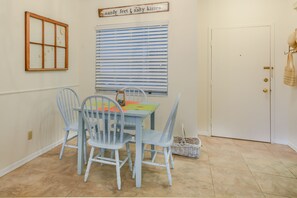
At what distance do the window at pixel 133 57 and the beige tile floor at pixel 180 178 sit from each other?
128 cm

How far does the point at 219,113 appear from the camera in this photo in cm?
370

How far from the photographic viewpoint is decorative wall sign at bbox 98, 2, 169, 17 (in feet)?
10.6

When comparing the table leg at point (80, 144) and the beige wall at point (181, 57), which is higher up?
the beige wall at point (181, 57)

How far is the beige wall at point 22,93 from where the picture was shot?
2.30m

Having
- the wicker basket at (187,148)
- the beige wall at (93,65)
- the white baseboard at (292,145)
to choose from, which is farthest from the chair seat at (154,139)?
the white baseboard at (292,145)

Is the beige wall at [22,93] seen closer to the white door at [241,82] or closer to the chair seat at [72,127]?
the chair seat at [72,127]

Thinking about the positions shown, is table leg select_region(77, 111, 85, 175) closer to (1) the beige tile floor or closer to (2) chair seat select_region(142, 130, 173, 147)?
(1) the beige tile floor

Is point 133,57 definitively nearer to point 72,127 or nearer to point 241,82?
point 72,127

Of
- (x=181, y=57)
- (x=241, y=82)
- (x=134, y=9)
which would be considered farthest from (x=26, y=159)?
(x=241, y=82)

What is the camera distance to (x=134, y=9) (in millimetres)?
3363

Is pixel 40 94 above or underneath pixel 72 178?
above

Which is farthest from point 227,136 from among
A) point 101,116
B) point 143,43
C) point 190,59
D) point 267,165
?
point 101,116

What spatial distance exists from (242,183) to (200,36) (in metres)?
2.51

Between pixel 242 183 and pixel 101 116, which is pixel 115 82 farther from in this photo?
pixel 242 183
